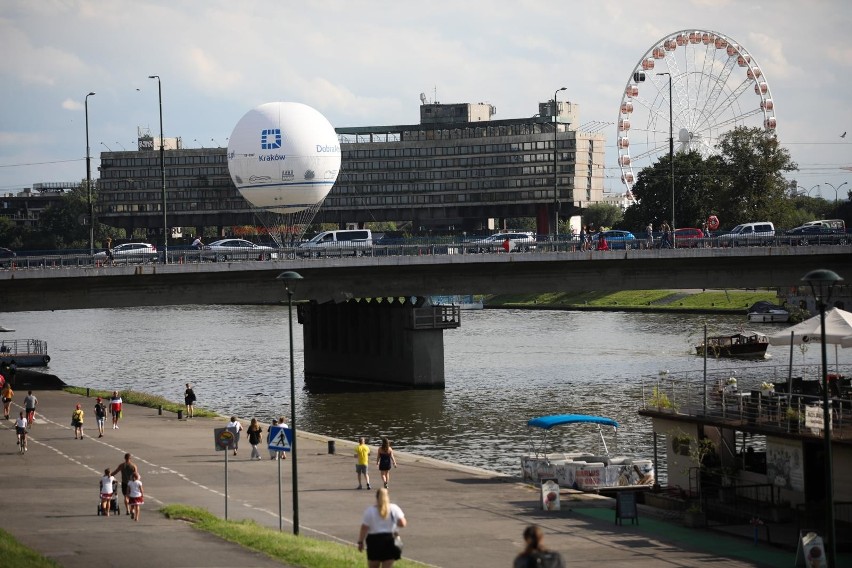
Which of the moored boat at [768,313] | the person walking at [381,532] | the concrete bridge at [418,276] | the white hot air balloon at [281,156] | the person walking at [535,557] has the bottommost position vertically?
the person walking at [381,532]

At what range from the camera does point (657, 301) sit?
470 ft

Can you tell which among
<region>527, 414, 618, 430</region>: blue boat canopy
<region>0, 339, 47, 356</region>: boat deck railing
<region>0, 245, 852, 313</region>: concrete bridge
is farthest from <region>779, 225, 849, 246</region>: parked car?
<region>0, 339, 47, 356</region>: boat deck railing

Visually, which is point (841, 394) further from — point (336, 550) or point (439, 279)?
point (439, 279)

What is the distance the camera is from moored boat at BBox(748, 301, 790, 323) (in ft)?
389

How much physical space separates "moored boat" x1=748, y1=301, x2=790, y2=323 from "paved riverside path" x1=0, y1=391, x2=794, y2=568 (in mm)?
70506

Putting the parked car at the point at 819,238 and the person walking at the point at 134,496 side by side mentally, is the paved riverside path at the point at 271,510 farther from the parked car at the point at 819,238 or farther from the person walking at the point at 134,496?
the parked car at the point at 819,238

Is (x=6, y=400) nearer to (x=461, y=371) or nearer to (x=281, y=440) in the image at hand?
(x=281, y=440)

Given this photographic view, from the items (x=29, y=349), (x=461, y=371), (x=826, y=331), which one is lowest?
(x=461, y=371)

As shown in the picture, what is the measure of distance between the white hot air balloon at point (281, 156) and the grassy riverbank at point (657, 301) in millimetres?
53260

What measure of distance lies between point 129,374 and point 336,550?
60677 mm

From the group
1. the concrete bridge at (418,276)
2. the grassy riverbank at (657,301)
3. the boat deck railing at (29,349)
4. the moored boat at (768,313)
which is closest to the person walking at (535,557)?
the concrete bridge at (418,276)

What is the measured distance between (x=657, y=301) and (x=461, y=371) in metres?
61.5

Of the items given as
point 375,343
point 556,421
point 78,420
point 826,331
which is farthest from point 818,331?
point 375,343

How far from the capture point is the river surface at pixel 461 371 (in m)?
58.9
